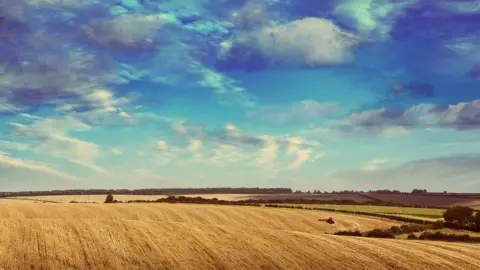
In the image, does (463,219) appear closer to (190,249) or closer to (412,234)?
(412,234)

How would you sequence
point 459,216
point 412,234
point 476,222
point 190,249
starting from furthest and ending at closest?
1. point 459,216
2. point 476,222
3. point 412,234
4. point 190,249

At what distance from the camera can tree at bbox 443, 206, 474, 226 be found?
88931mm

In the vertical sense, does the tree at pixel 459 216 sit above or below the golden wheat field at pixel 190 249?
above

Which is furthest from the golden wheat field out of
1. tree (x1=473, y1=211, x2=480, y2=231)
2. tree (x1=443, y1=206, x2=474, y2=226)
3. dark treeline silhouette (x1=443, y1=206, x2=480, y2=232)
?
tree (x1=443, y1=206, x2=474, y2=226)

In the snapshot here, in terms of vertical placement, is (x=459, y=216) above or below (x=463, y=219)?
above

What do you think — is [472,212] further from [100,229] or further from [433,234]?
[100,229]

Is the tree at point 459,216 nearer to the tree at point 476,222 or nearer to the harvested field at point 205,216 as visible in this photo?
the tree at point 476,222

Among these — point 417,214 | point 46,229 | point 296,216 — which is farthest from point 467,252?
point 417,214

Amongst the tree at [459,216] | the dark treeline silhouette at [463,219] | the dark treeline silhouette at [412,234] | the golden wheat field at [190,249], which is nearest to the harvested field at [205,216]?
the dark treeline silhouette at [412,234]

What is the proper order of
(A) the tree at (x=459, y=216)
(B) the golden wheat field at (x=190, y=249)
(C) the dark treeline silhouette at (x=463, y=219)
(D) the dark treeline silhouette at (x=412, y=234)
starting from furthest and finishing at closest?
(A) the tree at (x=459, y=216) < (C) the dark treeline silhouette at (x=463, y=219) < (D) the dark treeline silhouette at (x=412, y=234) < (B) the golden wheat field at (x=190, y=249)

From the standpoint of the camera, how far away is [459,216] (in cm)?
9044

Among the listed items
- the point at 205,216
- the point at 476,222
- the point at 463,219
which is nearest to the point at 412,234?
the point at 476,222

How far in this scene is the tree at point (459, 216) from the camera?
292 ft

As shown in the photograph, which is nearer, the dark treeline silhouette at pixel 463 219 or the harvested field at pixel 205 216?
the harvested field at pixel 205 216
